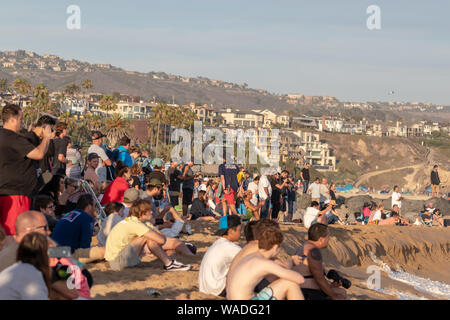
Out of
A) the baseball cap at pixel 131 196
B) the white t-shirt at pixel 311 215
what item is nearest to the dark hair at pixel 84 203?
the baseball cap at pixel 131 196

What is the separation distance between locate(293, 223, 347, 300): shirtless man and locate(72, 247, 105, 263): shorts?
302cm

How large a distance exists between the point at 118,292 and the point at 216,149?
382 feet

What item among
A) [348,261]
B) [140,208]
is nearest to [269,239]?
[140,208]

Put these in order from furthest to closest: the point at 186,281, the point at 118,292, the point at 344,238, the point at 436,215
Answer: the point at 436,215, the point at 344,238, the point at 186,281, the point at 118,292

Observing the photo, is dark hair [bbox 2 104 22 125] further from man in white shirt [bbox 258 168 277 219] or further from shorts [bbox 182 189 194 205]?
man in white shirt [bbox 258 168 277 219]

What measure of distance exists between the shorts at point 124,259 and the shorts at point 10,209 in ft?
6.82

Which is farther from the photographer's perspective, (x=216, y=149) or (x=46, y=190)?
(x=216, y=149)

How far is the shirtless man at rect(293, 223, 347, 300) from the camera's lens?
25.2 feet

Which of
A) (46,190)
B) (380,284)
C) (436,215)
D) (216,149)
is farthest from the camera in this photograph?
(216,149)

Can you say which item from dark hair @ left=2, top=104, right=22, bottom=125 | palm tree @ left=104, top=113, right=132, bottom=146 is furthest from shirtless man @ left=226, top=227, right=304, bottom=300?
palm tree @ left=104, top=113, right=132, bottom=146

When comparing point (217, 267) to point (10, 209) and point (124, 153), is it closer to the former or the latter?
point (10, 209)

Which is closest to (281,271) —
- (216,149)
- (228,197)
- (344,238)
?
(228,197)

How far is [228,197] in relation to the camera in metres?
16.8

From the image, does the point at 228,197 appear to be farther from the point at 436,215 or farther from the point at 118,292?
the point at 436,215
